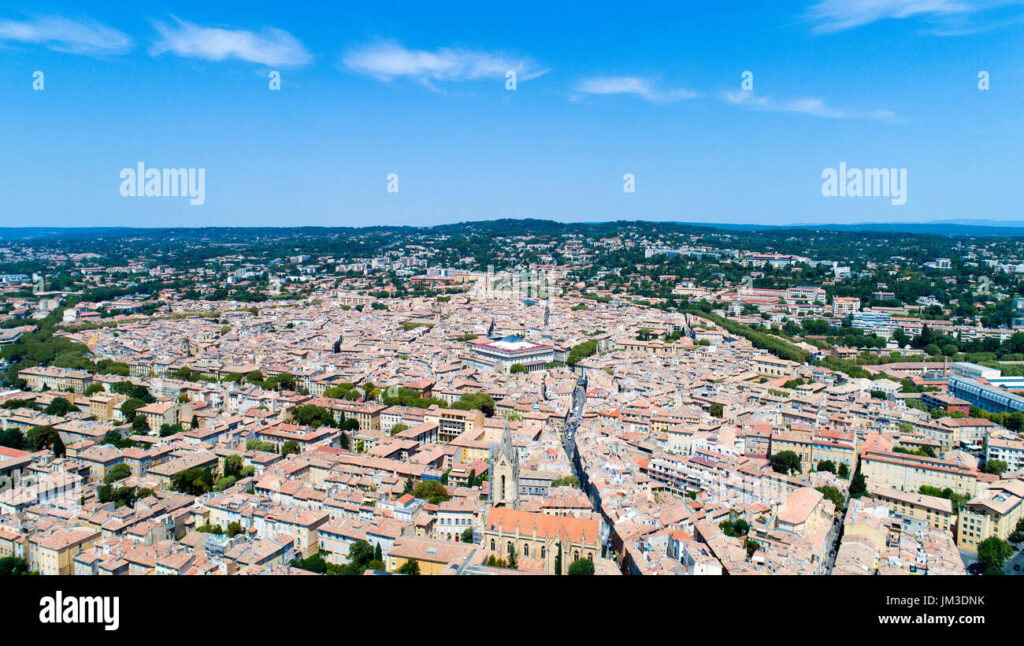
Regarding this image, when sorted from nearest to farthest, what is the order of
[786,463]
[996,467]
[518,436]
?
[786,463]
[996,467]
[518,436]

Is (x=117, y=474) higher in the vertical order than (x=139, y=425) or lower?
lower

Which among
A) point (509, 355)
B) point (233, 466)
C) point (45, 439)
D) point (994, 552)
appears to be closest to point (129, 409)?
point (45, 439)

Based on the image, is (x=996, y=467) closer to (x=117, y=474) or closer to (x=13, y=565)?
(x=117, y=474)

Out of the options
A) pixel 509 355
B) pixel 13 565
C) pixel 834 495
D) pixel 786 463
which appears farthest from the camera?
pixel 509 355

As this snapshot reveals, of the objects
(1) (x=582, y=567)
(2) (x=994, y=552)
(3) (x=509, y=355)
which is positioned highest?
(3) (x=509, y=355)

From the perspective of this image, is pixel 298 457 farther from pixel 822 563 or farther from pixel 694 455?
pixel 822 563

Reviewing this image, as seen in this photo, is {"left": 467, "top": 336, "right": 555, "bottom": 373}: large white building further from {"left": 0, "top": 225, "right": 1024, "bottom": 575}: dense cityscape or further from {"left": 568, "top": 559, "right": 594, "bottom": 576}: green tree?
{"left": 568, "top": 559, "right": 594, "bottom": 576}: green tree

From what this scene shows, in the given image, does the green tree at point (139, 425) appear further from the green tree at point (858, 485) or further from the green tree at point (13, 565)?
the green tree at point (858, 485)
